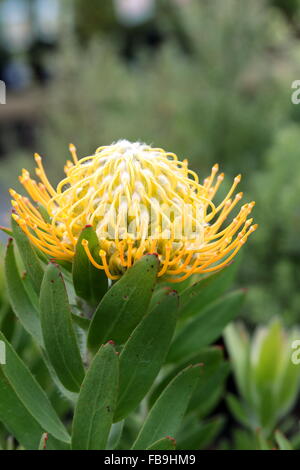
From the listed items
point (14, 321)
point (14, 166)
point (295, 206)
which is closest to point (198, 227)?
point (14, 321)

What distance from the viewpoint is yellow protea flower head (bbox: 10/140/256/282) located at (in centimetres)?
77

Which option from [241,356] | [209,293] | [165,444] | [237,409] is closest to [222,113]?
[241,356]

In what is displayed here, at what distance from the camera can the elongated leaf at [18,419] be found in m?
0.81

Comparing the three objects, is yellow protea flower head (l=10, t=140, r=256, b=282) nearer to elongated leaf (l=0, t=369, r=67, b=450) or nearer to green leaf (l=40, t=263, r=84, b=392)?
green leaf (l=40, t=263, r=84, b=392)

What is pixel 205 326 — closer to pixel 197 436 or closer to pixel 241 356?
pixel 197 436

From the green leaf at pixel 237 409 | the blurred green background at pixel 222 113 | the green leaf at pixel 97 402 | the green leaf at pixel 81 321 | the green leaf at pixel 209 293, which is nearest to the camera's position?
the green leaf at pixel 97 402

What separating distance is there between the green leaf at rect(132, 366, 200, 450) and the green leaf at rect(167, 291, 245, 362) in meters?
0.20

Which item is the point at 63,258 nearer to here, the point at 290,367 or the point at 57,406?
the point at 57,406

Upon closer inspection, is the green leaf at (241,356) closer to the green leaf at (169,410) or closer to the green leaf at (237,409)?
the green leaf at (237,409)

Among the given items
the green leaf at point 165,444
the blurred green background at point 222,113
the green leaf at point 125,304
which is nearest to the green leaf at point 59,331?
the green leaf at point 125,304

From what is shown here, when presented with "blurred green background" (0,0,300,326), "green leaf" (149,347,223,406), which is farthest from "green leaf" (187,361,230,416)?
"blurred green background" (0,0,300,326)

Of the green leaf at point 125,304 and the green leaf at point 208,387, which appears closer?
the green leaf at point 125,304

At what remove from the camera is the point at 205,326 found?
1.04 meters

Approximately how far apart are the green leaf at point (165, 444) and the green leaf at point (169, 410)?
0.18 feet
